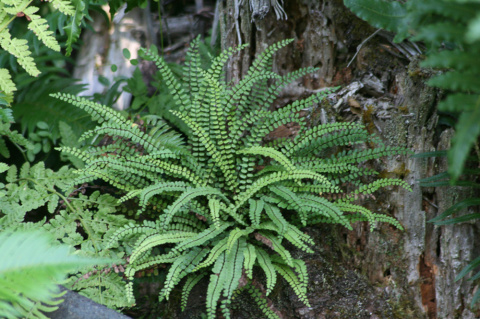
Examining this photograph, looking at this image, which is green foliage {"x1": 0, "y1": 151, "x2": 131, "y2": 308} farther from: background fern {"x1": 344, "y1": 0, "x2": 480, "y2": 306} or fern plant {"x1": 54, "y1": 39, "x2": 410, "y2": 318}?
background fern {"x1": 344, "y1": 0, "x2": 480, "y2": 306}

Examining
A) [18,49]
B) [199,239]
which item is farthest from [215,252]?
[18,49]

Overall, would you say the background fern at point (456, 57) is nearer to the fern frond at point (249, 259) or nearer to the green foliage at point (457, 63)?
the green foliage at point (457, 63)

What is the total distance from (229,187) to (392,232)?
3.47ft

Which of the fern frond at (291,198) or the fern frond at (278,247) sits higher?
the fern frond at (291,198)

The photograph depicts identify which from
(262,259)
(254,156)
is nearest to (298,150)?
(254,156)

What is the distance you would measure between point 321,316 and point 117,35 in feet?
10.8

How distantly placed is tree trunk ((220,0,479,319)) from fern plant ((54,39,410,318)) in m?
0.16

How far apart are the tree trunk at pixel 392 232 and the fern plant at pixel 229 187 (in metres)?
0.16

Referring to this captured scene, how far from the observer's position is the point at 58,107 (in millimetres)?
3373

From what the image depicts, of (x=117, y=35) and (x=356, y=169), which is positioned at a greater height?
(x=117, y=35)

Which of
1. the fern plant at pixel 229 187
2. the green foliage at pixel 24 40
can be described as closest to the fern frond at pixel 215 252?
the fern plant at pixel 229 187

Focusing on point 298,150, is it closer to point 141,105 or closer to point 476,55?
point 476,55

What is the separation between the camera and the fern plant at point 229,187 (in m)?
2.29

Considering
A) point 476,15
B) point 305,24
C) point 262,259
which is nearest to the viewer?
point 476,15
